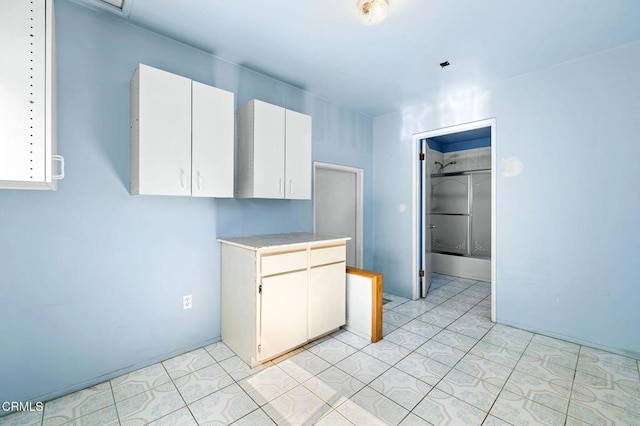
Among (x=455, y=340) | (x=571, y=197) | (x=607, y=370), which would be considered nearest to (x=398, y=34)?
(x=571, y=197)

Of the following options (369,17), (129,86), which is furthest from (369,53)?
(129,86)

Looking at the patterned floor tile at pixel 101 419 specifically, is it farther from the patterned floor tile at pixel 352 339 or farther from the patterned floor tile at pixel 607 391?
the patterned floor tile at pixel 607 391

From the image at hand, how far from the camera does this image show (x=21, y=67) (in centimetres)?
126

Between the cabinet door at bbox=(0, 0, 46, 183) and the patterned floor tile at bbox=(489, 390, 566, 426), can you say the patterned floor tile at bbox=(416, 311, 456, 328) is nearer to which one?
the patterned floor tile at bbox=(489, 390, 566, 426)

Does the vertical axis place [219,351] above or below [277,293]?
below

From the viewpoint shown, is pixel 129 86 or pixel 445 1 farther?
pixel 129 86

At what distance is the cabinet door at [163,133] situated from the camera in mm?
1827

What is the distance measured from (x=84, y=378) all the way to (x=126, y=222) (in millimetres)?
1068

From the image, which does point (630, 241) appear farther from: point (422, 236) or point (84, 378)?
point (84, 378)

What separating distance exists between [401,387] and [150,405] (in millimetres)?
1618

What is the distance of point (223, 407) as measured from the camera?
170 cm

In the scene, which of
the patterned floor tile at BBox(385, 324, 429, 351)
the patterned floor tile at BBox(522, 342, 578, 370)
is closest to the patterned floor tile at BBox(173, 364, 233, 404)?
the patterned floor tile at BBox(385, 324, 429, 351)

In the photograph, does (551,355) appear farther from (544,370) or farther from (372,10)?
(372,10)

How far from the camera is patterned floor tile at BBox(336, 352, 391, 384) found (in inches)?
79.4
